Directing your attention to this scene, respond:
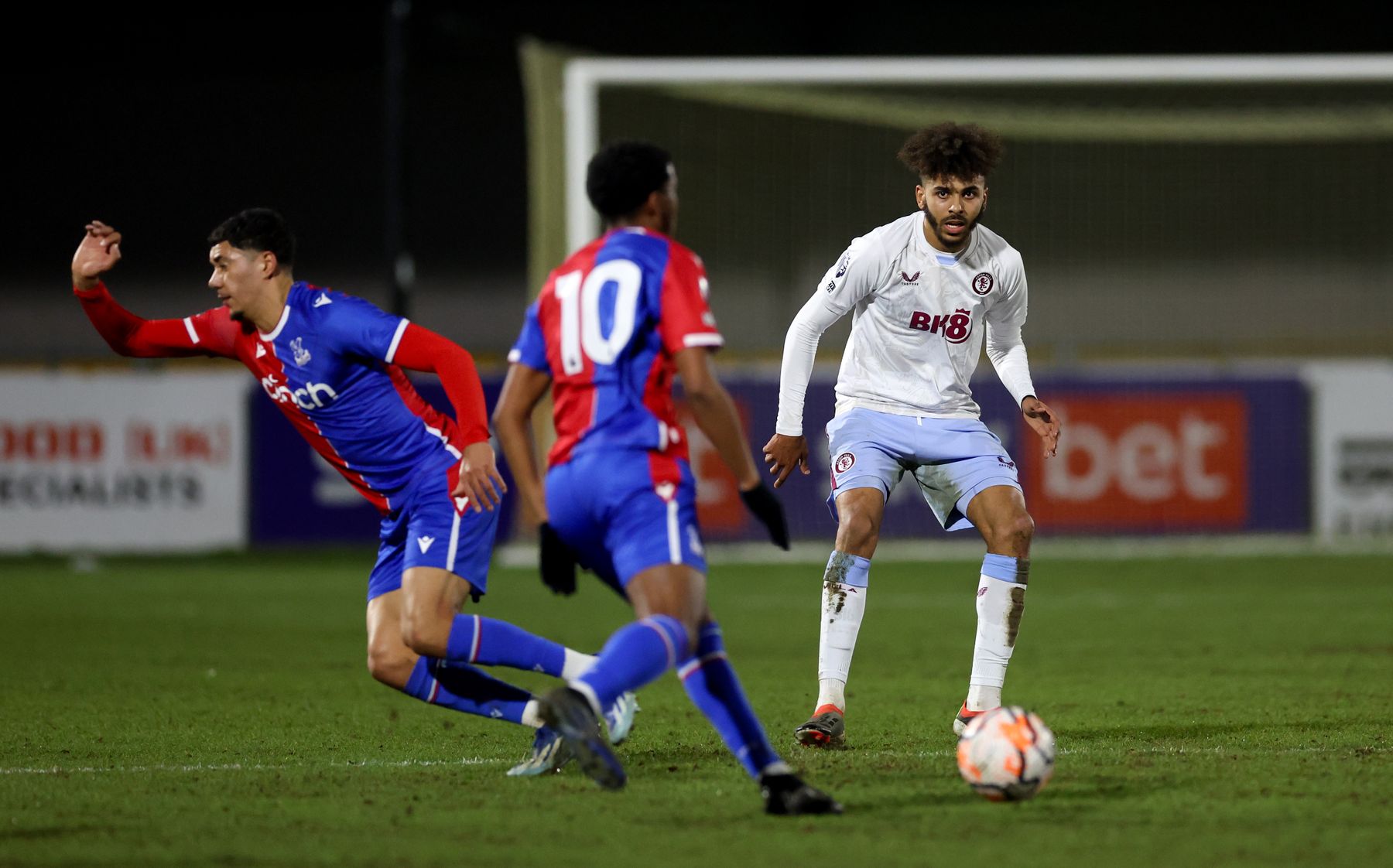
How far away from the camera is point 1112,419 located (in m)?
16.7

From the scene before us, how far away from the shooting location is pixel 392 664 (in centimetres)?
570

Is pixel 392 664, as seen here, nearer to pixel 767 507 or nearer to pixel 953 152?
pixel 767 507

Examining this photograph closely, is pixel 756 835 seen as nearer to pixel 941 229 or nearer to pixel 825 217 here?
pixel 941 229

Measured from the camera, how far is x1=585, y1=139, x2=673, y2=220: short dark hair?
480 cm

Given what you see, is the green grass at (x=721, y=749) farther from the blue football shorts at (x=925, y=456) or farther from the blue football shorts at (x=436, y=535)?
the blue football shorts at (x=925, y=456)

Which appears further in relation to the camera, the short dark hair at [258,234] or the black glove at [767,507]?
the short dark hair at [258,234]

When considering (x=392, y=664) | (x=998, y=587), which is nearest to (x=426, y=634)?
(x=392, y=664)

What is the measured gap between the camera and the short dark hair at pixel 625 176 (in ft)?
15.7

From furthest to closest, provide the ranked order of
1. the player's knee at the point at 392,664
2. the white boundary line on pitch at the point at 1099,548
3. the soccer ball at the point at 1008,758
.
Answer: the white boundary line on pitch at the point at 1099,548
the player's knee at the point at 392,664
the soccer ball at the point at 1008,758

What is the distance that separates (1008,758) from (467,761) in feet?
6.56

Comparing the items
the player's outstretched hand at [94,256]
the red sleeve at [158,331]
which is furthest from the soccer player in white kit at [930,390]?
the player's outstretched hand at [94,256]

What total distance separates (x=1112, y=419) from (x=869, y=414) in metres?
10.5

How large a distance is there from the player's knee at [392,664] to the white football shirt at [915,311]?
1.80 metres

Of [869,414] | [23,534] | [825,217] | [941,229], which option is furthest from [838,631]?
[825,217]
